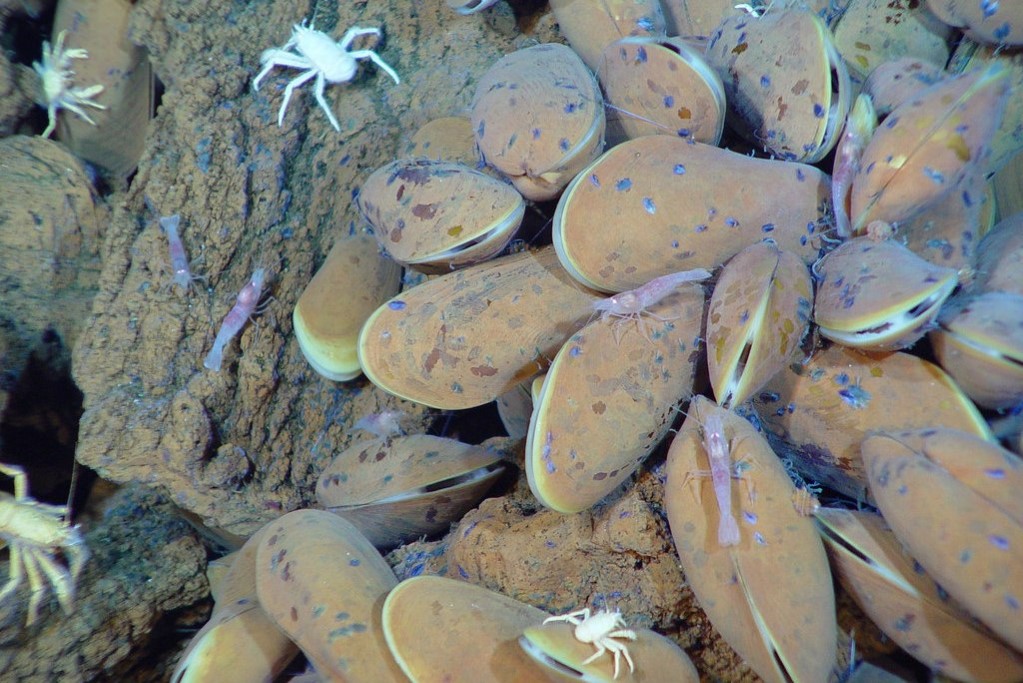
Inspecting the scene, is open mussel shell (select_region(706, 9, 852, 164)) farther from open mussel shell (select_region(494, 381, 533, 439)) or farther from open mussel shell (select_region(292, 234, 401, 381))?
open mussel shell (select_region(292, 234, 401, 381))

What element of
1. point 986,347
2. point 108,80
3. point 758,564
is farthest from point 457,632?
point 108,80

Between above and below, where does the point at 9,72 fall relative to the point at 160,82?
above

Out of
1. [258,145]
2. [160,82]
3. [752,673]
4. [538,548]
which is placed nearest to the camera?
[752,673]

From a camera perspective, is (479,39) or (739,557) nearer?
(739,557)

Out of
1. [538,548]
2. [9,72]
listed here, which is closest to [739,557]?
[538,548]

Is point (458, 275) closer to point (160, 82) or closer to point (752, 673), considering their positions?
point (752, 673)

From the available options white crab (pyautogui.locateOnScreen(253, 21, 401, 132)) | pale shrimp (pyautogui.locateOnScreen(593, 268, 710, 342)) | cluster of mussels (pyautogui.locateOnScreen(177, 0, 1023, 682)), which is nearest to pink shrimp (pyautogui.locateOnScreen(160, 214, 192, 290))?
white crab (pyautogui.locateOnScreen(253, 21, 401, 132))

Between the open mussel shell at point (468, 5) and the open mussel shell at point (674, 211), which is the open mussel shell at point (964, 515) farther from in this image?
the open mussel shell at point (468, 5)

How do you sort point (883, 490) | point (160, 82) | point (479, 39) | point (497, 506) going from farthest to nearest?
point (160, 82) < point (479, 39) < point (497, 506) < point (883, 490)
